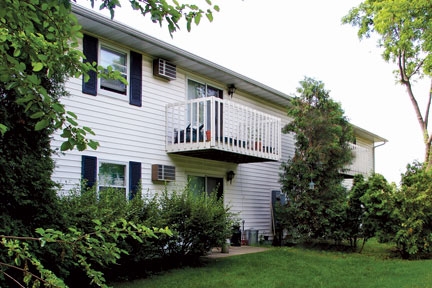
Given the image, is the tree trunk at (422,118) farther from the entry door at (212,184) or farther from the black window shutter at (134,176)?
the black window shutter at (134,176)

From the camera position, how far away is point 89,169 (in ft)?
28.0

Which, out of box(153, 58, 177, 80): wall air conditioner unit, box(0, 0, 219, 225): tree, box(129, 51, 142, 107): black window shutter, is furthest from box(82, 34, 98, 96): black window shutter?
box(0, 0, 219, 225): tree

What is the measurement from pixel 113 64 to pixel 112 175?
8.13 ft

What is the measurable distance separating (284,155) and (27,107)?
44.1 ft

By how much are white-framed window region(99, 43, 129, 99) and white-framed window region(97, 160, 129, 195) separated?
1559 millimetres

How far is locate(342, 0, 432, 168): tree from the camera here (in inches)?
582

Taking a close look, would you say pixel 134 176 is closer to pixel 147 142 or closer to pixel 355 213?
pixel 147 142

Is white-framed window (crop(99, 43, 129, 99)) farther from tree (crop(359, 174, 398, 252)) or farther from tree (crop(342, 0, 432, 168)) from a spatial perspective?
tree (crop(342, 0, 432, 168))

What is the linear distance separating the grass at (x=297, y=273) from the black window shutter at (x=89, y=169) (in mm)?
2521

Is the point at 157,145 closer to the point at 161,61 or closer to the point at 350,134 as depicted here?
the point at 161,61

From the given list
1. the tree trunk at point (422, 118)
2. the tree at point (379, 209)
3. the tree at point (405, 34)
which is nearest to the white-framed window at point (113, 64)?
the tree at point (379, 209)

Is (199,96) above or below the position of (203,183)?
above

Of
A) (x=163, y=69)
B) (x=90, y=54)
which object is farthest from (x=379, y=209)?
(x=90, y=54)

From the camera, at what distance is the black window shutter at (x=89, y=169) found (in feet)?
27.7
